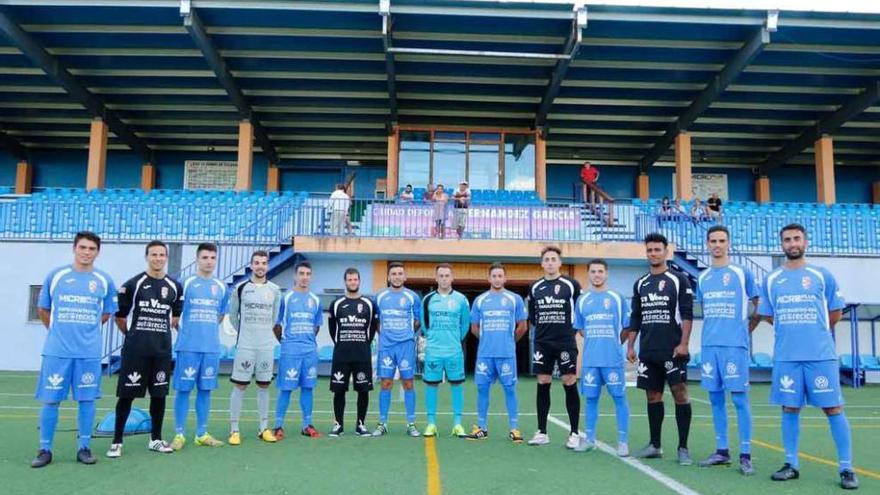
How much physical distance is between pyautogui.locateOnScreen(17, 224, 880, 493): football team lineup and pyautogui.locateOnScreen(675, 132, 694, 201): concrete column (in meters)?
12.9

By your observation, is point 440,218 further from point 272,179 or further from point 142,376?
point 142,376

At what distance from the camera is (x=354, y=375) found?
731 cm

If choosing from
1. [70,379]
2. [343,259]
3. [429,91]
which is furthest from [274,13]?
[70,379]

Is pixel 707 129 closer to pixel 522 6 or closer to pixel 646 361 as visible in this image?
pixel 522 6

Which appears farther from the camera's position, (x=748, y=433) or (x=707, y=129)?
(x=707, y=129)

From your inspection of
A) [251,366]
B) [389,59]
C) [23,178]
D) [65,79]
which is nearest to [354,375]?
[251,366]

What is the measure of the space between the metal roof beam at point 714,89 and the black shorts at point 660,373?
13.7 meters

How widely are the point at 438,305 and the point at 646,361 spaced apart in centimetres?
245

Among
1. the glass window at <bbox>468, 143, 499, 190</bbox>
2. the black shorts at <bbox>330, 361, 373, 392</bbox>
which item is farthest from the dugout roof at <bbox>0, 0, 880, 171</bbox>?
the black shorts at <bbox>330, 361, 373, 392</bbox>

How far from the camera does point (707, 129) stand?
22.1m

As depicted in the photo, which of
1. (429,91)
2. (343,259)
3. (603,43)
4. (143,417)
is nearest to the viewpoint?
(143,417)

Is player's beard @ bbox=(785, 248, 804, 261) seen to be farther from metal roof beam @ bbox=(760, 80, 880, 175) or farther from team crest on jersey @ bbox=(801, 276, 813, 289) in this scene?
metal roof beam @ bbox=(760, 80, 880, 175)

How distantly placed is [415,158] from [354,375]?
14655mm

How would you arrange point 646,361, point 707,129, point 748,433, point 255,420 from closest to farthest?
1. point 748,433
2. point 646,361
3. point 255,420
4. point 707,129
